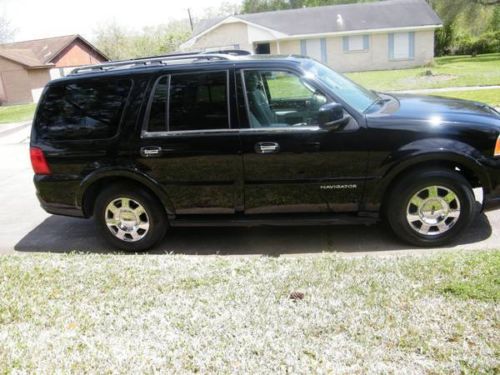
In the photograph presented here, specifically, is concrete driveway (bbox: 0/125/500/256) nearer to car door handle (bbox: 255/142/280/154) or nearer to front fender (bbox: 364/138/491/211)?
front fender (bbox: 364/138/491/211)

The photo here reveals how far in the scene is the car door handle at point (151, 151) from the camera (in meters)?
4.88

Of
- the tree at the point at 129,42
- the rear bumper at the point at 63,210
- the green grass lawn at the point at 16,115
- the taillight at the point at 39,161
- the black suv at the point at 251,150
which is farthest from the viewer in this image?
the tree at the point at 129,42

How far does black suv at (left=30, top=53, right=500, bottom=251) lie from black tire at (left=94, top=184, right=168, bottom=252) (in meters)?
0.01

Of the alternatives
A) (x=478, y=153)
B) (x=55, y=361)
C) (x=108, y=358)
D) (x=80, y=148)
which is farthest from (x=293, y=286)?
(x=80, y=148)

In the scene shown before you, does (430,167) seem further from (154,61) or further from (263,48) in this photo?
(263,48)

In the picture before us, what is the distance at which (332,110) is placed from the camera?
4473mm

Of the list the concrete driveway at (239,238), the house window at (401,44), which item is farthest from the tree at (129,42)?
the concrete driveway at (239,238)

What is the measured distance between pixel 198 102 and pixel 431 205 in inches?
98.4

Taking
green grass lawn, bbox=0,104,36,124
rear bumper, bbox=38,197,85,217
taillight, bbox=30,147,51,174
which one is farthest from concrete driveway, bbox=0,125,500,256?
green grass lawn, bbox=0,104,36,124

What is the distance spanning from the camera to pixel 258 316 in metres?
3.54

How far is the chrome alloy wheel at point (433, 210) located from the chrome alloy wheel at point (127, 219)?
2.75 meters

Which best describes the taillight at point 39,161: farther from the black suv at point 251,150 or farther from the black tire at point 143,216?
the black tire at point 143,216

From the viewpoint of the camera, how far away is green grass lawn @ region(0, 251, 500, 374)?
9.98ft

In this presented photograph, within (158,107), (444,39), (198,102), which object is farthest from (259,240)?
(444,39)
